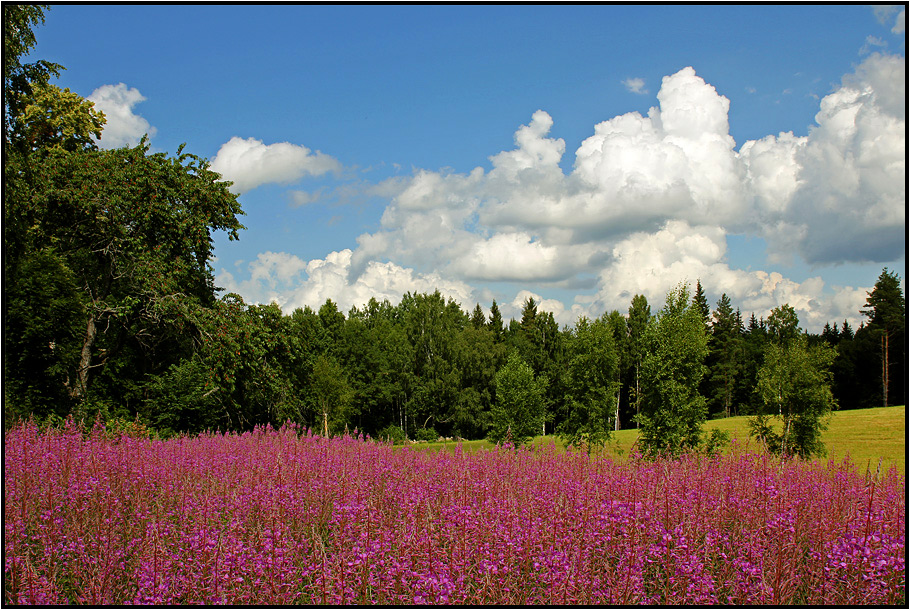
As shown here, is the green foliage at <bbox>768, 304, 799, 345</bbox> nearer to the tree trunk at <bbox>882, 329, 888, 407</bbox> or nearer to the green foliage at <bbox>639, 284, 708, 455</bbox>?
the tree trunk at <bbox>882, 329, 888, 407</bbox>

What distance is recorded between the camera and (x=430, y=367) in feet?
182

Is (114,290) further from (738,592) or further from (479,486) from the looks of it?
(738,592)

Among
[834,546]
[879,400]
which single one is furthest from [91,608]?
[879,400]

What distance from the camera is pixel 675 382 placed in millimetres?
18359

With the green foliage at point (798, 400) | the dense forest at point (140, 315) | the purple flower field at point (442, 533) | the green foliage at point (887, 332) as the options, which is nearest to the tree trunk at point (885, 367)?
the green foliage at point (887, 332)

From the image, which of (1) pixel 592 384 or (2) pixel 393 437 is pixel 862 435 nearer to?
(1) pixel 592 384

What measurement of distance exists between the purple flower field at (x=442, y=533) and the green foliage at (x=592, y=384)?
20.6 meters

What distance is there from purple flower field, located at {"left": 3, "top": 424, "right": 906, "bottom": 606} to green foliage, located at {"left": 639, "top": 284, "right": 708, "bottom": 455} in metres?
11.9

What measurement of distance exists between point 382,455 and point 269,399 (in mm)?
12022

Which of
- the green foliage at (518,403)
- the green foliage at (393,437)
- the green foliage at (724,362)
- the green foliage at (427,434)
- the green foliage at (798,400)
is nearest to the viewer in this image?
the green foliage at (393,437)

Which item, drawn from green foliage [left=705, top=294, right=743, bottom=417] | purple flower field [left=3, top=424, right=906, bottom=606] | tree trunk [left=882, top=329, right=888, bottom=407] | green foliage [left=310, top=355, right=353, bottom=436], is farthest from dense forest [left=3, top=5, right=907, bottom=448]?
green foliage [left=705, top=294, right=743, bottom=417]

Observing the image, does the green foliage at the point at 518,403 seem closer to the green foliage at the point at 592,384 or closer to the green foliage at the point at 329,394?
the green foliage at the point at 592,384

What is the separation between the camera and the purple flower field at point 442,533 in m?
3.48

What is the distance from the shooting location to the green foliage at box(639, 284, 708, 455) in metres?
18.3
